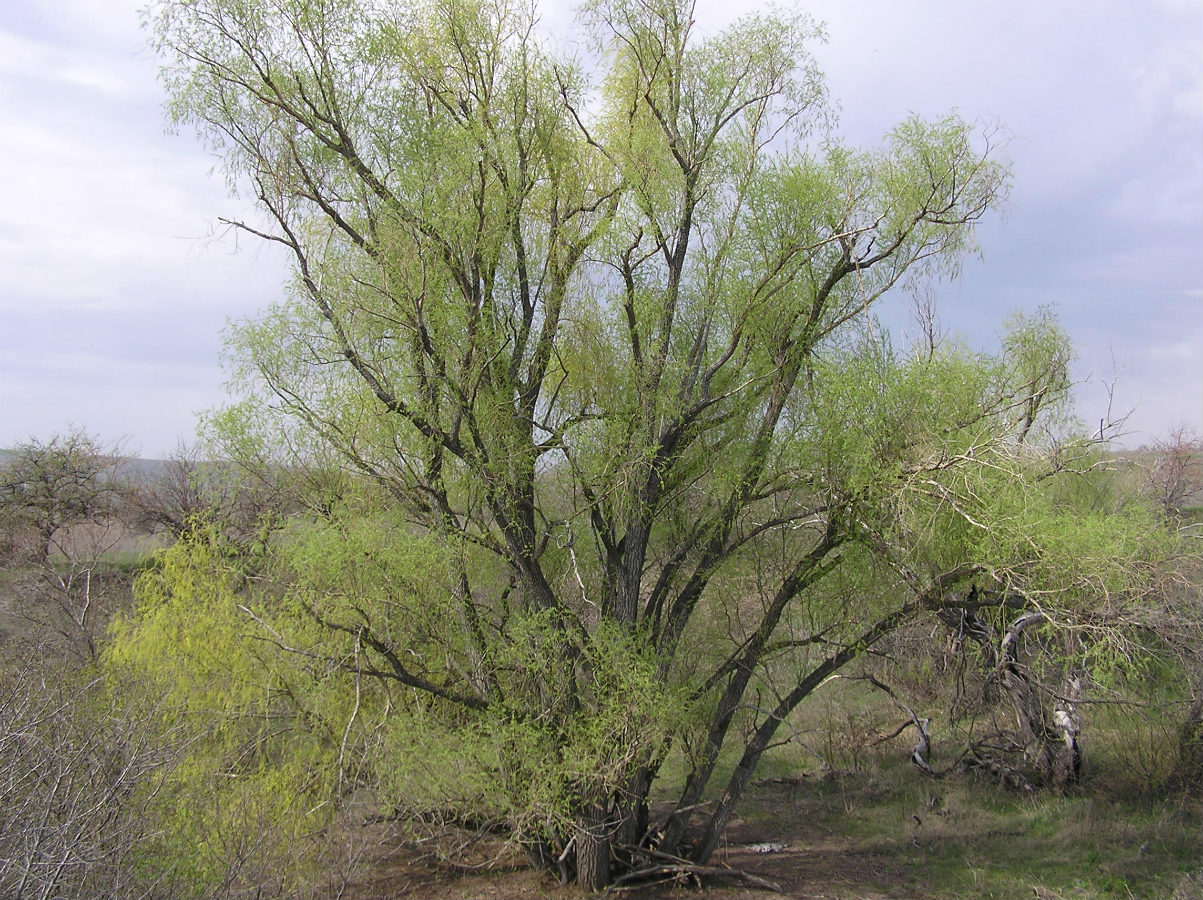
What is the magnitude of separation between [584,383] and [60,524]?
1712 cm

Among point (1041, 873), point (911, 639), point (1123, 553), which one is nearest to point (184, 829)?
point (1123, 553)

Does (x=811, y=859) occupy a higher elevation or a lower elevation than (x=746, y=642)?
lower

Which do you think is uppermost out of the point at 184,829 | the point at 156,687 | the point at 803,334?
the point at 803,334

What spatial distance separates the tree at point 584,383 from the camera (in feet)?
26.1

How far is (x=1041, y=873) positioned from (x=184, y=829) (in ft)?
30.9

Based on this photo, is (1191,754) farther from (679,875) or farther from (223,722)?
(223,722)

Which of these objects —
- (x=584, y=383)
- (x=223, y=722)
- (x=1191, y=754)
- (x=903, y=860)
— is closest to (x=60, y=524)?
(x=223, y=722)

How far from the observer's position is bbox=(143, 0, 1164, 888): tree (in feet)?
26.1

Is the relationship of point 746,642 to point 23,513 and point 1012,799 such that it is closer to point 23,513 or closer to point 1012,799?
point 1012,799

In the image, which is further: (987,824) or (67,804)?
(987,824)

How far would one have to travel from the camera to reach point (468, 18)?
8.67m

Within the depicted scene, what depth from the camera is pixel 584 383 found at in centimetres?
962

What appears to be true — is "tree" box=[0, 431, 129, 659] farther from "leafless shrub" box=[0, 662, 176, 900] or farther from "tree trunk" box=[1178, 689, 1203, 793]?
"tree trunk" box=[1178, 689, 1203, 793]

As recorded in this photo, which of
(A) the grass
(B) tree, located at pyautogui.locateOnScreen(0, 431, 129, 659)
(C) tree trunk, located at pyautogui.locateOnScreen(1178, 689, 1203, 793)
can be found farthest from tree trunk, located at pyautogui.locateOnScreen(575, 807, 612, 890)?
(B) tree, located at pyautogui.locateOnScreen(0, 431, 129, 659)
